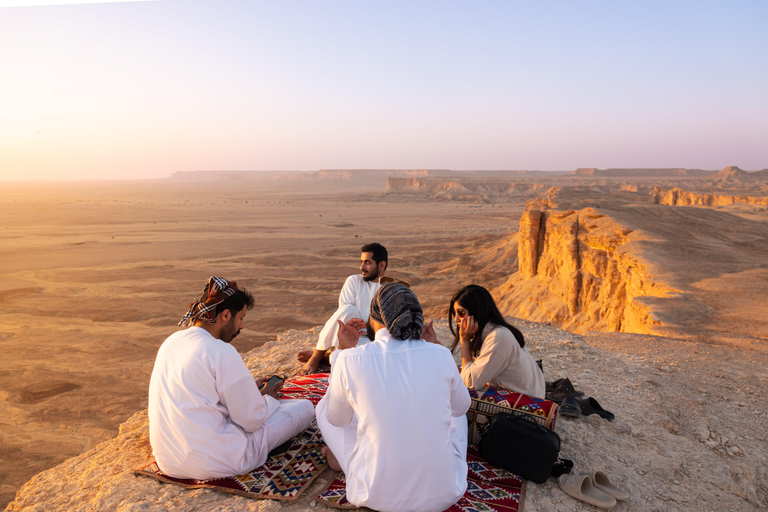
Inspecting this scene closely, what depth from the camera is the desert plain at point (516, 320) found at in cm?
370

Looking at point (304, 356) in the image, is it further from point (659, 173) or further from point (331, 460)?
point (659, 173)

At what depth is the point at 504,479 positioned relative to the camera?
3227 mm

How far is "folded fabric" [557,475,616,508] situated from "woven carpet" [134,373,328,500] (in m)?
1.78

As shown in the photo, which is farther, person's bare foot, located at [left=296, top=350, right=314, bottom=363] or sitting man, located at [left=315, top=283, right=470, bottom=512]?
person's bare foot, located at [left=296, top=350, right=314, bottom=363]

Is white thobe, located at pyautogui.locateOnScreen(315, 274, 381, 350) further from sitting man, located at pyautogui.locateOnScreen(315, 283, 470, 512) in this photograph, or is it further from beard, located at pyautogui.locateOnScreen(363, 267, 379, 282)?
sitting man, located at pyautogui.locateOnScreen(315, 283, 470, 512)

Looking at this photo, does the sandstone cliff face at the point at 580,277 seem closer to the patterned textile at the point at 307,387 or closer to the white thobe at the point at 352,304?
the white thobe at the point at 352,304

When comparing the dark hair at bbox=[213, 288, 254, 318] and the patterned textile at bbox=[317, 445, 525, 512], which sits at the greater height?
the dark hair at bbox=[213, 288, 254, 318]

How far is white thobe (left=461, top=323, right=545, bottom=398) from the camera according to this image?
355 cm

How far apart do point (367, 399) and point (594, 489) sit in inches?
77.5

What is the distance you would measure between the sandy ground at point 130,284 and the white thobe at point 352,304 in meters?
4.49

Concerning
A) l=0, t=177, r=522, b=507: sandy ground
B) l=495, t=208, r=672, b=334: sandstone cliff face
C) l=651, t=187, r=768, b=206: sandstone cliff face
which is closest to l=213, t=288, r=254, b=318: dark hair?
l=0, t=177, r=522, b=507: sandy ground

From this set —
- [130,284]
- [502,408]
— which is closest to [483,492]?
[502,408]

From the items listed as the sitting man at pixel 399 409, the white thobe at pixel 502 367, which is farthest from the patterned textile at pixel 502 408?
the sitting man at pixel 399 409

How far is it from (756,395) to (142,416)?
7.27 m
